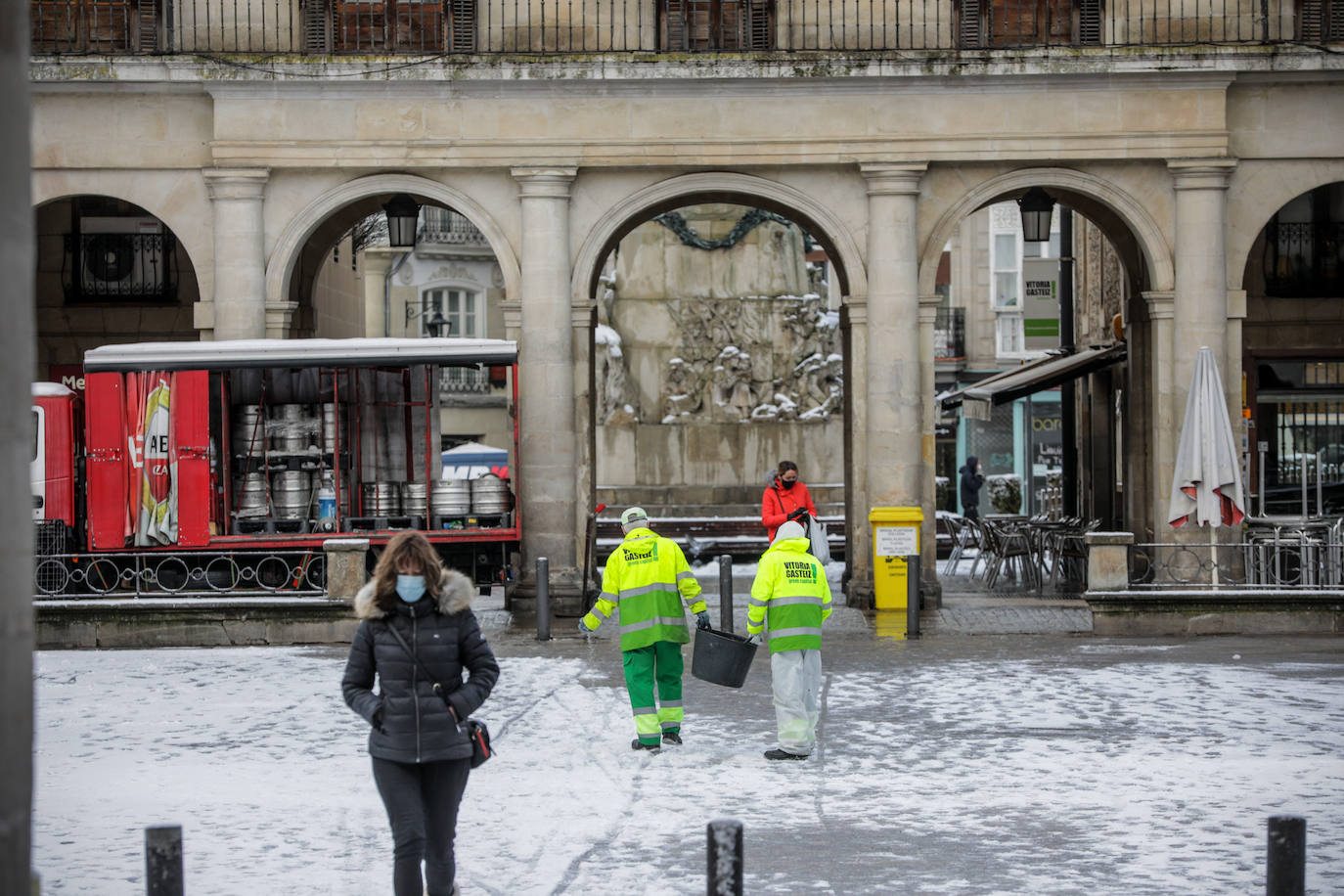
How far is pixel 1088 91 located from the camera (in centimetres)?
2202

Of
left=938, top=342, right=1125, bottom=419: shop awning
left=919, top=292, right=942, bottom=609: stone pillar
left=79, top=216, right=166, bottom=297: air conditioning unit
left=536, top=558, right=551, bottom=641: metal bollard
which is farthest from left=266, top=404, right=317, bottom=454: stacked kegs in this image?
left=938, top=342, right=1125, bottom=419: shop awning

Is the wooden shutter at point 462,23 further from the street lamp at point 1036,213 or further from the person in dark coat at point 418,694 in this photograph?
the person in dark coat at point 418,694

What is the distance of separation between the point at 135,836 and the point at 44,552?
11202 mm

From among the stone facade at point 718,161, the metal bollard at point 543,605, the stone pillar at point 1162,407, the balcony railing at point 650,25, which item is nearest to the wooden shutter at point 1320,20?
the balcony railing at point 650,25

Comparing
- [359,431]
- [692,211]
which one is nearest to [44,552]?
[359,431]

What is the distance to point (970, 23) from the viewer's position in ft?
74.8

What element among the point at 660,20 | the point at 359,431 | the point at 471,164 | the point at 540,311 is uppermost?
the point at 660,20

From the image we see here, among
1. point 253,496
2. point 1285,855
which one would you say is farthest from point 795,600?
point 253,496

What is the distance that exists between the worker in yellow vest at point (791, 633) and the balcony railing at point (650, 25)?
11301 millimetres

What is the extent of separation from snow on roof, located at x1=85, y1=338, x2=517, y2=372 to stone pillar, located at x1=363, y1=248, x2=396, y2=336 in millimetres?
32286

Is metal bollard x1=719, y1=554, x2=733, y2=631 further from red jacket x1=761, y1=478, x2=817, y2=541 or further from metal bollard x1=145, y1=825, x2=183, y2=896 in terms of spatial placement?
metal bollard x1=145, y1=825, x2=183, y2=896

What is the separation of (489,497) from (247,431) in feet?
9.28

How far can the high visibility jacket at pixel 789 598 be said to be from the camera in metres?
12.0

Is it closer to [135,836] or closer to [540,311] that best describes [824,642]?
[540,311]
